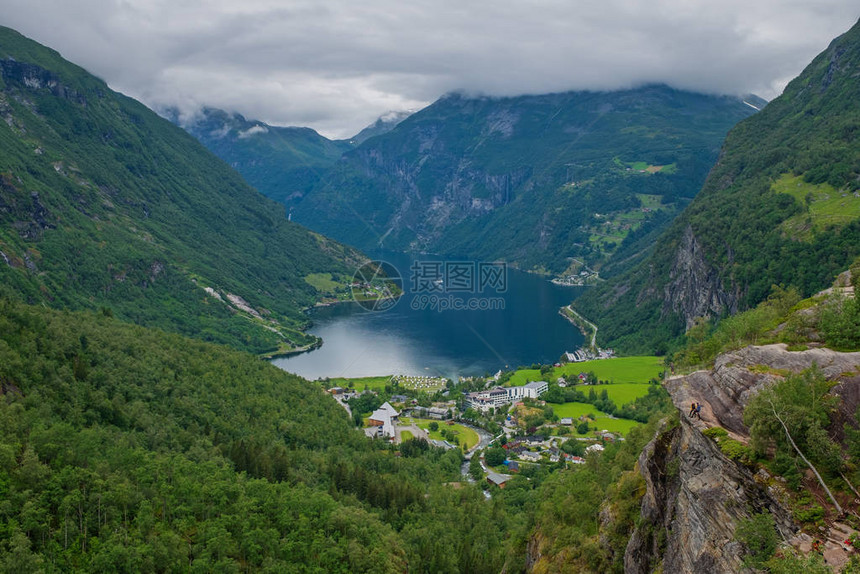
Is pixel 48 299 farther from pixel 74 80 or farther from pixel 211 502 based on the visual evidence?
pixel 74 80

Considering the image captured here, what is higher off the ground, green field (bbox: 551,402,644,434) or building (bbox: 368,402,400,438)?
green field (bbox: 551,402,644,434)

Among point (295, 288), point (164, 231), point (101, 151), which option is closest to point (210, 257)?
point (164, 231)

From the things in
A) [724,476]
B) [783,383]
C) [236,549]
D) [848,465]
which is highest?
[783,383]

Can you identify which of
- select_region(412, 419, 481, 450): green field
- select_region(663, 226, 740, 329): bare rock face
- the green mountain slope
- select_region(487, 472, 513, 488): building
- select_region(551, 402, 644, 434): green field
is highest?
select_region(663, 226, 740, 329): bare rock face

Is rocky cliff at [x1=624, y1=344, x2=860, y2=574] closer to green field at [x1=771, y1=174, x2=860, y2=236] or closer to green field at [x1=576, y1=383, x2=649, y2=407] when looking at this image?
green field at [x1=576, y1=383, x2=649, y2=407]

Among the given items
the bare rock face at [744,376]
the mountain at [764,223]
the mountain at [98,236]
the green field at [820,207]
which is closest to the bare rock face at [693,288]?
the mountain at [764,223]

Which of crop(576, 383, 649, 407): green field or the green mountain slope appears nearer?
the green mountain slope

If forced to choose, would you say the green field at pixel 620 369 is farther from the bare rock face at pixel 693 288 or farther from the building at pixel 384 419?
the building at pixel 384 419

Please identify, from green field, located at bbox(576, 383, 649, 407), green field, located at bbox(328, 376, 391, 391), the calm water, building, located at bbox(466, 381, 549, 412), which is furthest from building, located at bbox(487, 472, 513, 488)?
the calm water
